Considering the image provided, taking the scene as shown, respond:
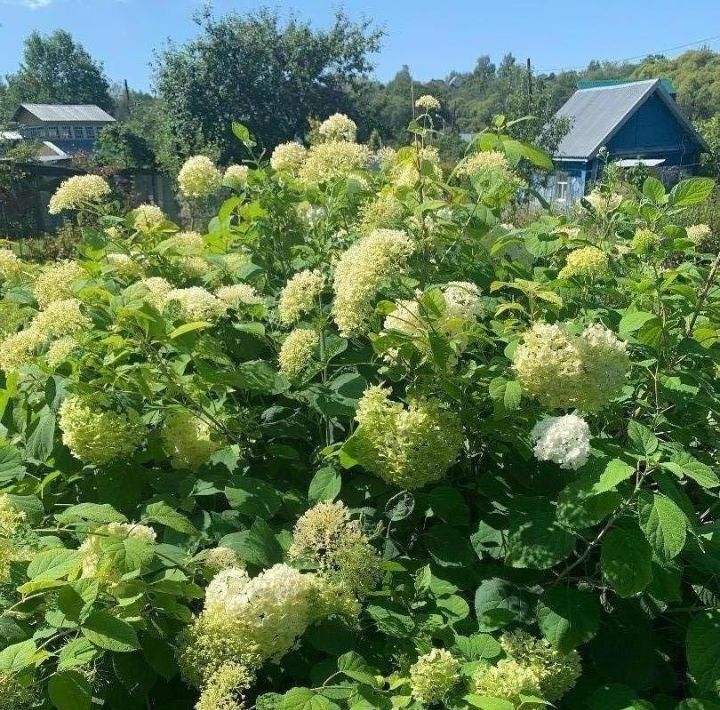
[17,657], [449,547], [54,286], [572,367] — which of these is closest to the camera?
[17,657]

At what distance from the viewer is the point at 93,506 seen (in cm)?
158

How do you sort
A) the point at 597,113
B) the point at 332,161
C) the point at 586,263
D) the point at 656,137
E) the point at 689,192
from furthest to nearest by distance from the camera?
the point at 656,137, the point at 597,113, the point at 332,161, the point at 586,263, the point at 689,192

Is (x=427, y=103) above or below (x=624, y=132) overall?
below

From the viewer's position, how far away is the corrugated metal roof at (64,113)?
63.5 metres

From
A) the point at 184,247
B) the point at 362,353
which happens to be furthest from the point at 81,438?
the point at 184,247

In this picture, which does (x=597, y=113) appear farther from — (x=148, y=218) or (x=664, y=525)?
(x=664, y=525)

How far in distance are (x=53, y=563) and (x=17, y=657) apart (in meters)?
0.17

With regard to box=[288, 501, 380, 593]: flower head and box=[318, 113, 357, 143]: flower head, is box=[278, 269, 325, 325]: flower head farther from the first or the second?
box=[318, 113, 357, 143]: flower head

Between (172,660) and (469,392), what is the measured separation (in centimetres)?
95

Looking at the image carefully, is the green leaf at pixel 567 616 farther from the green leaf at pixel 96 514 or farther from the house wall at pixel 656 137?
the house wall at pixel 656 137

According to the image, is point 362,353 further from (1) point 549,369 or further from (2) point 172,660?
(2) point 172,660

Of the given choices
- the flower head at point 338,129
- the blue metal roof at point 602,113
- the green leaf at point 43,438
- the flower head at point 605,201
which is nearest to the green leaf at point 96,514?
the green leaf at point 43,438

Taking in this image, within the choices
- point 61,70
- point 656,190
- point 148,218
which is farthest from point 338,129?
point 61,70

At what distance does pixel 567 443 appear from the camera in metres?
1.53
